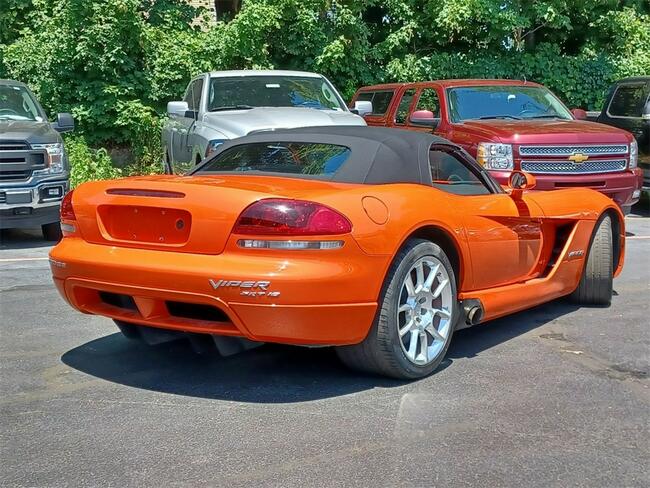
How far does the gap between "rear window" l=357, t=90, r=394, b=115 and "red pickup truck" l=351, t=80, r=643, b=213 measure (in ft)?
3.77

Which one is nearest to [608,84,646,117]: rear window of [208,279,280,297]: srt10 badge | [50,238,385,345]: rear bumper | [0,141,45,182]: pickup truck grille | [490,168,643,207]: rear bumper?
[490,168,643,207]: rear bumper

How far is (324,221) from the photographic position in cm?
405

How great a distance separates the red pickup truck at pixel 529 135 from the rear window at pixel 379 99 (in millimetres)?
1148

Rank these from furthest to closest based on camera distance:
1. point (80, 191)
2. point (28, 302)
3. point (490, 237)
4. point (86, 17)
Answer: point (86, 17)
point (28, 302)
point (490, 237)
point (80, 191)

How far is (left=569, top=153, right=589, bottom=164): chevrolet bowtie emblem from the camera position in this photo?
9.41 meters

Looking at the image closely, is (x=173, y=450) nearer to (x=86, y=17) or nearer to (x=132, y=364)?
(x=132, y=364)

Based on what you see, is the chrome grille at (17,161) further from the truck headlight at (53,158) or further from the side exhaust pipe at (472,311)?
the side exhaust pipe at (472,311)

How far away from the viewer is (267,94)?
10.4m

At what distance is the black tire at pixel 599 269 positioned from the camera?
6.18 m

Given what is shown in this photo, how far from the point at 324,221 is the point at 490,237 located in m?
1.46

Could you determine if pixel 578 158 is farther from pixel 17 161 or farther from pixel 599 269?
pixel 17 161

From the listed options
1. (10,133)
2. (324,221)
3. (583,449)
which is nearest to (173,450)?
(324,221)

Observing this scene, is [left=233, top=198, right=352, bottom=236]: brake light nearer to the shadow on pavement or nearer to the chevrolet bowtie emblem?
the shadow on pavement

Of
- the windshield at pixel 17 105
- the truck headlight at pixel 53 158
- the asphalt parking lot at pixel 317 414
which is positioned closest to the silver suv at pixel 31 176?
the truck headlight at pixel 53 158
